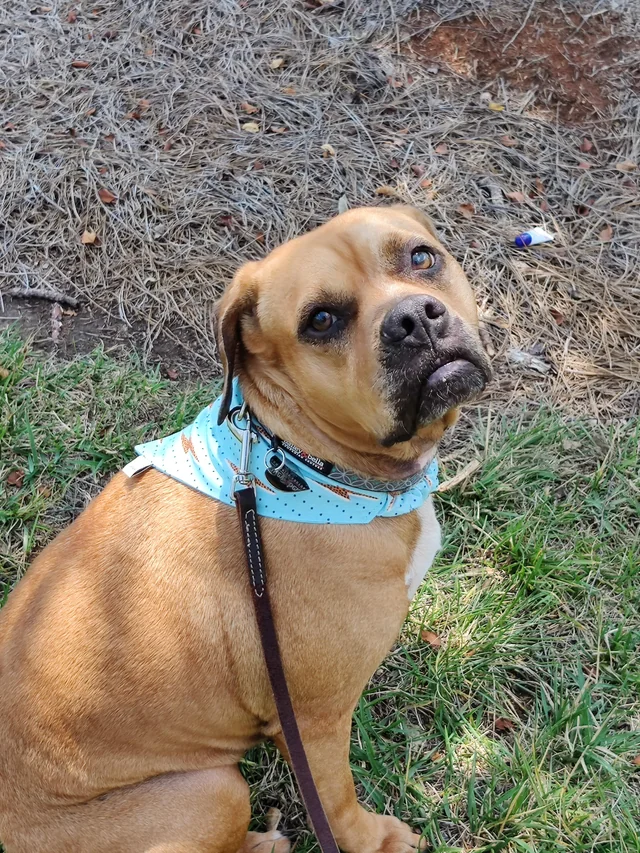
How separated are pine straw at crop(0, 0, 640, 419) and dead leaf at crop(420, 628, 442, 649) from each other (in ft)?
5.53

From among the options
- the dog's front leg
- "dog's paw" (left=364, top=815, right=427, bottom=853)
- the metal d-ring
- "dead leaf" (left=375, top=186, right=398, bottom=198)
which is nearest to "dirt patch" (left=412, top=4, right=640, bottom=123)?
"dead leaf" (left=375, top=186, right=398, bottom=198)

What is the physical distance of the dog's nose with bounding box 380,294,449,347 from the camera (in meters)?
2.18

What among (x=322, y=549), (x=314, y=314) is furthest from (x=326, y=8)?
(x=322, y=549)

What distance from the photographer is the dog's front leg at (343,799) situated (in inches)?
97.7

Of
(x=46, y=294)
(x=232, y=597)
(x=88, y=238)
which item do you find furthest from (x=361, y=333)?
(x=88, y=238)

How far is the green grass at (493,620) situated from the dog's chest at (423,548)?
3.21 feet

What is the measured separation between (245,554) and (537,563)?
6.43 feet

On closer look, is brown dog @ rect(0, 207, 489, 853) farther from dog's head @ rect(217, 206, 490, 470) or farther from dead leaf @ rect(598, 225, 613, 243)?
dead leaf @ rect(598, 225, 613, 243)

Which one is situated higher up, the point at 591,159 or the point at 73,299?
the point at 591,159

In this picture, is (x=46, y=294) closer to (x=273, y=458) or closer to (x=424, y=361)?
(x=273, y=458)

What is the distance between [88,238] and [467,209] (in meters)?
2.86

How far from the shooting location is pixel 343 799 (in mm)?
2611

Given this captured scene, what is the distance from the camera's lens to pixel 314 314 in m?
2.33

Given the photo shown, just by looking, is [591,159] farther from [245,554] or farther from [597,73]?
[245,554]
